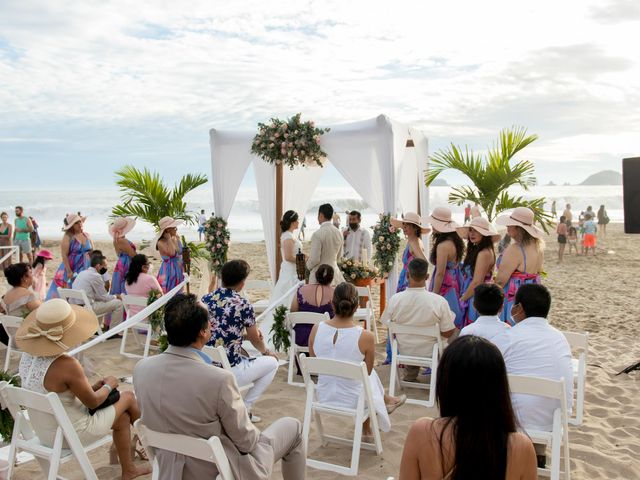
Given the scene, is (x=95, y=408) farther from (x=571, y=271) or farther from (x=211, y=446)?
(x=571, y=271)

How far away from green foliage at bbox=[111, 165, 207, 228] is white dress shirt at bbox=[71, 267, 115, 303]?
1764 millimetres

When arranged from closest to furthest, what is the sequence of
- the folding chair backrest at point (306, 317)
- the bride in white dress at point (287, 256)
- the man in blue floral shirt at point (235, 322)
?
1. the man in blue floral shirt at point (235, 322)
2. the folding chair backrest at point (306, 317)
3. the bride in white dress at point (287, 256)

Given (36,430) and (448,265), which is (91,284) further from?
(448,265)

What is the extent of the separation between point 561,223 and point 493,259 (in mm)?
11406

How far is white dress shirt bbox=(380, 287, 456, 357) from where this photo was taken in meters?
4.88

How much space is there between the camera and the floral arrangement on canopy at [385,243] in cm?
710

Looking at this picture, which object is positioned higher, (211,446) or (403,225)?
(403,225)

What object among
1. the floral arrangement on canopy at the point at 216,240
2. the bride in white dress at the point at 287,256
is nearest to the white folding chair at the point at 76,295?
the floral arrangement on canopy at the point at 216,240

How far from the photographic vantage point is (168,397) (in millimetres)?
2504

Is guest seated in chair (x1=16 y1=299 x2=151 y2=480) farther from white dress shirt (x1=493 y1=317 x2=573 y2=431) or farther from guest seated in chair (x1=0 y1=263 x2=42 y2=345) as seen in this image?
guest seated in chair (x1=0 y1=263 x2=42 y2=345)

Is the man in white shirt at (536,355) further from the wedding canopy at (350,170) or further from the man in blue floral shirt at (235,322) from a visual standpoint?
the wedding canopy at (350,170)

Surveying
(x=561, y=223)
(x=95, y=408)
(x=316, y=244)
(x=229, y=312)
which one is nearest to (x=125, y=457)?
(x=95, y=408)

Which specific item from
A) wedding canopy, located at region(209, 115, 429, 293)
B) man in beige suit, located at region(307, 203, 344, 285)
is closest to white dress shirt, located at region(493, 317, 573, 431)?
man in beige suit, located at region(307, 203, 344, 285)

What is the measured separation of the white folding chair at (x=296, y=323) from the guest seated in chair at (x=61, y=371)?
2.06 meters
